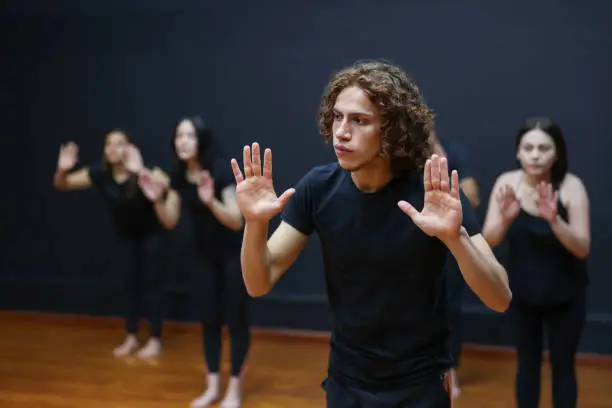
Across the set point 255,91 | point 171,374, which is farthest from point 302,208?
point 255,91

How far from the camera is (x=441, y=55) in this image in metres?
4.34

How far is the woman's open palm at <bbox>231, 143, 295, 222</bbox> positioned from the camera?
5.20ft

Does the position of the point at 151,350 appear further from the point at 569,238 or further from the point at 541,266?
the point at 569,238

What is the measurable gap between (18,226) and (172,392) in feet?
A: 7.55

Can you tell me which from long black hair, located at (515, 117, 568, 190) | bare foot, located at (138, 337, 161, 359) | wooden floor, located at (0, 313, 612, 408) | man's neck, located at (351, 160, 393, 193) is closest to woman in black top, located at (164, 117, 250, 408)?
wooden floor, located at (0, 313, 612, 408)

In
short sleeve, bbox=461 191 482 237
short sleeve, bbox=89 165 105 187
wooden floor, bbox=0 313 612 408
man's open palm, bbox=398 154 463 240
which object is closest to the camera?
man's open palm, bbox=398 154 463 240

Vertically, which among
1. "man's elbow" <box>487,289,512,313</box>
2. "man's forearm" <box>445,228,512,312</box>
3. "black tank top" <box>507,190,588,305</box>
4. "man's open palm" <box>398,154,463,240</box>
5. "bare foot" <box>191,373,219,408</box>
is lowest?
"bare foot" <box>191,373,219,408</box>

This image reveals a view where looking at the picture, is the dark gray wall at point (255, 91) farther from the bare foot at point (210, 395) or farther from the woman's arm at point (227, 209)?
the woman's arm at point (227, 209)

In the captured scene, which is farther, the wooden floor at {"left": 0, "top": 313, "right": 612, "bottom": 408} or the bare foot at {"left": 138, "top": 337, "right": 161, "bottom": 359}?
the bare foot at {"left": 138, "top": 337, "right": 161, "bottom": 359}

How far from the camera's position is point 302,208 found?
5.49 ft

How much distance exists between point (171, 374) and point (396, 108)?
9.16 ft

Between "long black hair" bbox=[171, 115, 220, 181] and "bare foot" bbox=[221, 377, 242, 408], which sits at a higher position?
"long black hair" bbox=[171, 115, 220, 181]

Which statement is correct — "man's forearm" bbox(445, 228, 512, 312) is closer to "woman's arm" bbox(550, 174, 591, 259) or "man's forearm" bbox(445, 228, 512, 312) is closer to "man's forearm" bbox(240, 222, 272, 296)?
"man's forearm" bbox(240, 222, 272, 296)

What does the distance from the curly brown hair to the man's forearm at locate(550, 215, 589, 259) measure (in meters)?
1.11
